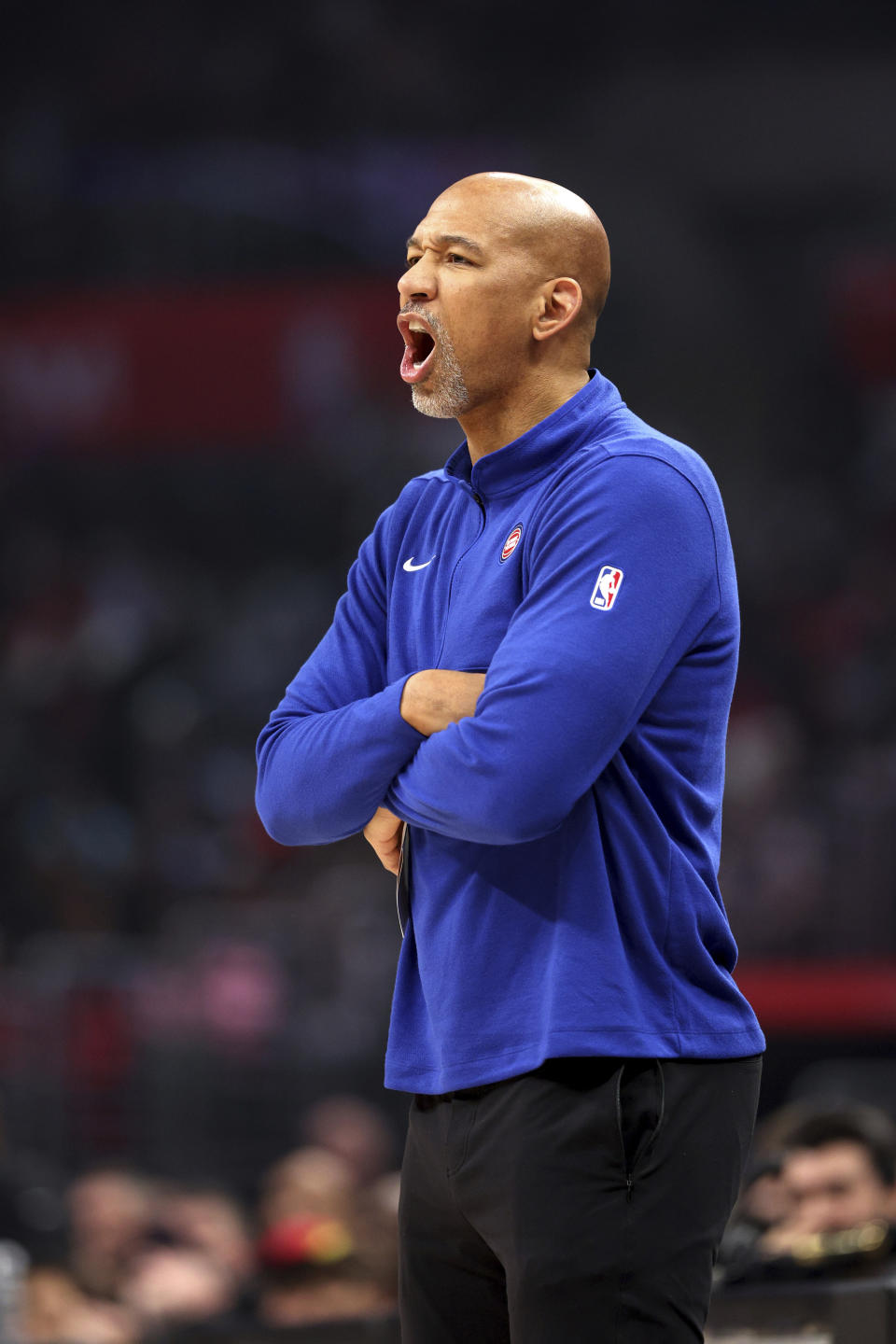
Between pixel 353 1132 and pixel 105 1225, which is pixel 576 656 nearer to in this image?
pixel 105 1225

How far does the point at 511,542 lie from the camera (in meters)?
1.58

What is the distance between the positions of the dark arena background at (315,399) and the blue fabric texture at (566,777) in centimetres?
583

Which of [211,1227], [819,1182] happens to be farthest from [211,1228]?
[819,1182]

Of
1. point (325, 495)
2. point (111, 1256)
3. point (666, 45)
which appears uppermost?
point (666, 45)

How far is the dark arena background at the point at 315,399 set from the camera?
7.68 metres

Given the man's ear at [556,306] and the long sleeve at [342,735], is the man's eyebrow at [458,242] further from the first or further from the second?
the long sleeve at [342,735]

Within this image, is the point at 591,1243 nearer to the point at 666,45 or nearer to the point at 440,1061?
the point at 440,1061

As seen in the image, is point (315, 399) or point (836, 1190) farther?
point (315, 399)

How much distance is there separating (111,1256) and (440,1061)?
14.6 feet

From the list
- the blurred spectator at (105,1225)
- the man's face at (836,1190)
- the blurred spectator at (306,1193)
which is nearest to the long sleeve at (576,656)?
the man's face at (836,1190)

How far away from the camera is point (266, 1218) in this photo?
5691mm

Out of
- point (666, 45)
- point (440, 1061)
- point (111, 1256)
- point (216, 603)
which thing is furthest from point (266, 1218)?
point (666, 45)

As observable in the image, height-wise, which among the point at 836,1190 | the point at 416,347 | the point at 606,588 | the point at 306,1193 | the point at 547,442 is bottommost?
the point at 306,1193

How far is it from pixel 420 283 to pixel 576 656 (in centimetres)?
47
